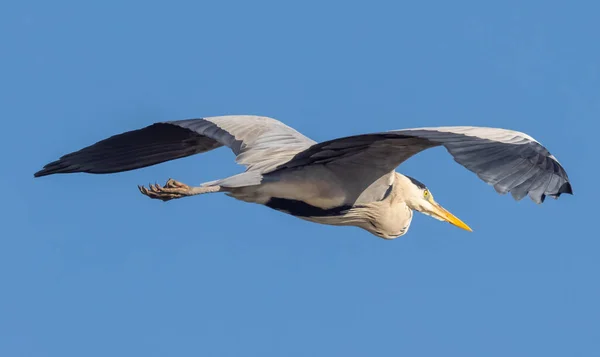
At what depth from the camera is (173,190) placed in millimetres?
10703

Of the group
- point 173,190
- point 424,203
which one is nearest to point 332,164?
point 173,190

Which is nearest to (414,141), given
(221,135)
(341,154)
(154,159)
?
(341,154)

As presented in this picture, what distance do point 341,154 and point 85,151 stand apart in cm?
289

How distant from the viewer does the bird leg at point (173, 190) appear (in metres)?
10.7

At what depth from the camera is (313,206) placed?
1122 cm

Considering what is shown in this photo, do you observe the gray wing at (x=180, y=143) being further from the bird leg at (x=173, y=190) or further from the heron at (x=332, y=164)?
the bird leg at (x=173, y=190)

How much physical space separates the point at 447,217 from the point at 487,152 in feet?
11.6

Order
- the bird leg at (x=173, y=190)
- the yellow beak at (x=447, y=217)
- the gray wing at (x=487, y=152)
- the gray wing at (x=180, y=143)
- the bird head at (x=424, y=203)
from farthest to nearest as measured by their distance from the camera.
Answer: the yellow beak at (x=447, y=217) < the bird head at (x=424, y=203) < the gray wing at (x=180, y=143) < the bird leg at (x=173, y=190) < the gray wing at (x=487, y=152)

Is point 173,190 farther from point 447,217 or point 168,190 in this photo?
point 447,217

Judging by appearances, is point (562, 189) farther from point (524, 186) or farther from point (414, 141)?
point (414, 141)

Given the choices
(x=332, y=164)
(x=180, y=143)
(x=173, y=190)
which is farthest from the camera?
(x=180, y=143)

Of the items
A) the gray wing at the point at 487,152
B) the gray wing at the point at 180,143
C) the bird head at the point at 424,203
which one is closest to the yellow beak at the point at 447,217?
the bird head at the point at 424,203

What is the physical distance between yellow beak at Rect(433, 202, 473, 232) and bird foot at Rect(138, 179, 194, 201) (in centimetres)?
276

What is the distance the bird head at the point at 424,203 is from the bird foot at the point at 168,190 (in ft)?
6.91
